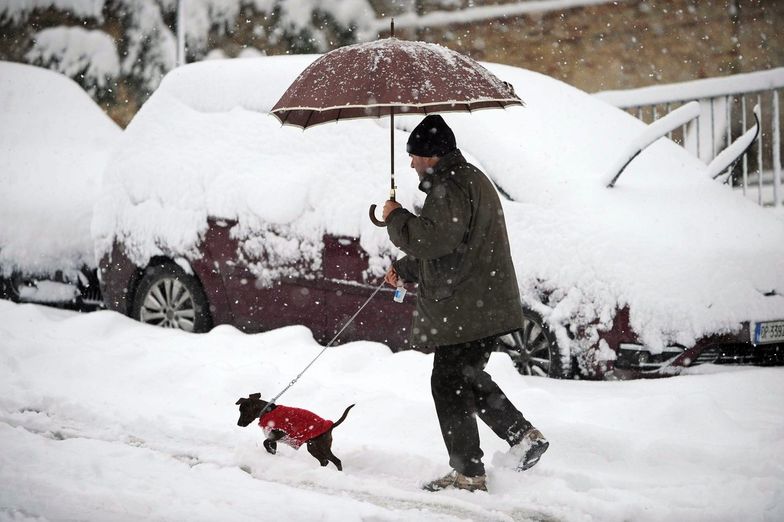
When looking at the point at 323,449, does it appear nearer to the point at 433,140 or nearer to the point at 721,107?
the point at 433,140

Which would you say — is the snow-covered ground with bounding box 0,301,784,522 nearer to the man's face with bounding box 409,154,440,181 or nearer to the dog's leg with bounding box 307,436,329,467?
the dog's leg with bounding box 307,436,329,467

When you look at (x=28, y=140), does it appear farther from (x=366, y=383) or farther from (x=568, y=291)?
(x=568, y=291)

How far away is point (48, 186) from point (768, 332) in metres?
5.97

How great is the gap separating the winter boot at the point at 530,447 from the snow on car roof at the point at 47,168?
4.86 meters

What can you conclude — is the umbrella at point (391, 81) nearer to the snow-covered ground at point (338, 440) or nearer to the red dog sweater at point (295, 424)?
the red dog sweater at point (295, 424)

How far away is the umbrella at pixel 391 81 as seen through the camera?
391cm

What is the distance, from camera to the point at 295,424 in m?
4.38

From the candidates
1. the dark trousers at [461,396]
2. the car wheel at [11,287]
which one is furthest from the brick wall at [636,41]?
the dark trousers at [461,396]

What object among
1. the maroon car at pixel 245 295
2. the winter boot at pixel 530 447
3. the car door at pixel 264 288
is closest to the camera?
the winter boot at pixel 530 447

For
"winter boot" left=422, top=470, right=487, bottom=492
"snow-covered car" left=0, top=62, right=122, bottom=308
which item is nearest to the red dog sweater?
"winter boot" left=422, top=470, right=487, bottom=492

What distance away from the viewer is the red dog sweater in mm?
4348

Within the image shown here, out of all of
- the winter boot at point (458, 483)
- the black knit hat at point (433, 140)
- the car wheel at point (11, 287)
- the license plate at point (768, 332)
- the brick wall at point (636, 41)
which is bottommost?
the winter boot at point (458, 483)

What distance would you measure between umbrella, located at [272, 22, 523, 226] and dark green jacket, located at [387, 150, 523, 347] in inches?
9.7

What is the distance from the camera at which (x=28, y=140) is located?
9008mm
